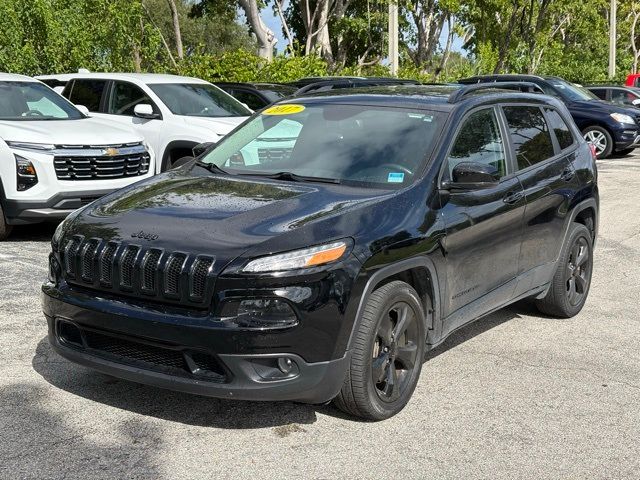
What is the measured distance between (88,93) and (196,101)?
160 cm

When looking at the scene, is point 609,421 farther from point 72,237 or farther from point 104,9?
point 104,9

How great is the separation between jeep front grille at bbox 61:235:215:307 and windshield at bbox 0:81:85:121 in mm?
5951

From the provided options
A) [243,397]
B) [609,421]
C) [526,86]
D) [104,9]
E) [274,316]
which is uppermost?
[104,9]

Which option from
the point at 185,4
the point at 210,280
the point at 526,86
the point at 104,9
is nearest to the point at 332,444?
the point at 210,280

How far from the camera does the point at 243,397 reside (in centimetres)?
434

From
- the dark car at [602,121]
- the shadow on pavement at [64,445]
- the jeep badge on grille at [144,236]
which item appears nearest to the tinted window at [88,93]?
the shadow on pavement at [64,445]

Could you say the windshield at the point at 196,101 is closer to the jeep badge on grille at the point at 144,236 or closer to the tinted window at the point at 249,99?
the tinted window at the point at 249,99

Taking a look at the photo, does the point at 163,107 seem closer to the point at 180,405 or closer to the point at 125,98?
the point at 125,98

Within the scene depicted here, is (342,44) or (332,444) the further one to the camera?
(342,44)

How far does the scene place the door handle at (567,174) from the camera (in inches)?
262

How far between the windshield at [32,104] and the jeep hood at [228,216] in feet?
18.1

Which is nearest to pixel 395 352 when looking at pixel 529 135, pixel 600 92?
pixel 529 135

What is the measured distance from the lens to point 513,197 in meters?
5.90

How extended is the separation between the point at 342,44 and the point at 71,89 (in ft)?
85.7
